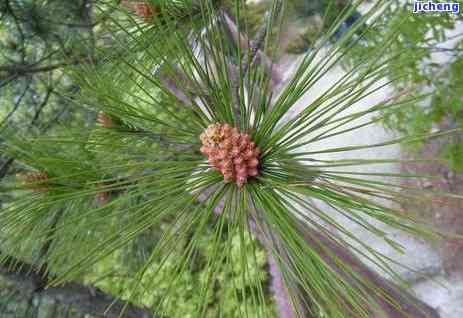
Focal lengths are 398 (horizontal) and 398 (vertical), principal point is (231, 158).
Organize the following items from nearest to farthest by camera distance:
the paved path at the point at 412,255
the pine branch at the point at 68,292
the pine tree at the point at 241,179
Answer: the pine tree at the point at 241,179
the pine branch at the point at 68,292
the paved path at the point at 412,255

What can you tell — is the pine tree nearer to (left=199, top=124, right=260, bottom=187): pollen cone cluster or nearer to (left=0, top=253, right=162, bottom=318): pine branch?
(left=199, top=124, right=260, bottom=187): pollen cone cluster

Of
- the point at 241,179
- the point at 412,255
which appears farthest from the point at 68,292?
the point at 412,255

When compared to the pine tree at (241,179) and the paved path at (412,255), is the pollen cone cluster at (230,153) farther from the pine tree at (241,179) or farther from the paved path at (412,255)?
the paved path at (412,255)

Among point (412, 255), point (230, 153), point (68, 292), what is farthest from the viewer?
point (412, 255)

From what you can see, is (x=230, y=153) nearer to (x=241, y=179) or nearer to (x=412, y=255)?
(x=241, y=179)

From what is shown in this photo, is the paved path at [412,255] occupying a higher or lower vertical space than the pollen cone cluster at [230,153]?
lower

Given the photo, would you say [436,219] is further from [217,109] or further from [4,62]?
[4,62]

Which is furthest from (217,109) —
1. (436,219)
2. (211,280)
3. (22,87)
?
(436,219)

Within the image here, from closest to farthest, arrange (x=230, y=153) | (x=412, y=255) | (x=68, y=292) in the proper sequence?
(x=230, y=153) < (x=68, y=292) < (x=412, y=255)

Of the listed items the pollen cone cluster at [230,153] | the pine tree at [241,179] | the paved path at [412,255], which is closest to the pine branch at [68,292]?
the pine tree at [241,179]
